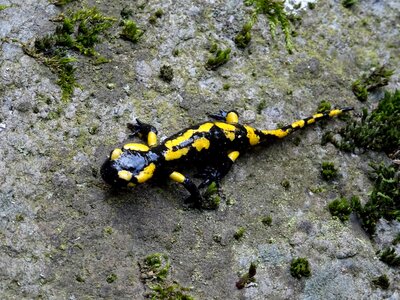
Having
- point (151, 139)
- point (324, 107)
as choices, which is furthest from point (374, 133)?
point (151, 139)

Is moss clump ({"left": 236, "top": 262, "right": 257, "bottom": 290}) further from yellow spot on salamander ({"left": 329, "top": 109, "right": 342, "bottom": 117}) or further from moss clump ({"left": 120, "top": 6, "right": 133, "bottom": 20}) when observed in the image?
moss clump ({"left": 120, "top": 6, "right": 133, "bottom": 20})

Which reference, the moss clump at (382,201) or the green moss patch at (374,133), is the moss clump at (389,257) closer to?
the moss clump at (382,201)

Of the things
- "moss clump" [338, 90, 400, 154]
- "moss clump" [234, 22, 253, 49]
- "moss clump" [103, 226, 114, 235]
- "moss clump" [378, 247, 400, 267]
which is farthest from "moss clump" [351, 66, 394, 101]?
"moss clump" [103, 226, 114, 235]

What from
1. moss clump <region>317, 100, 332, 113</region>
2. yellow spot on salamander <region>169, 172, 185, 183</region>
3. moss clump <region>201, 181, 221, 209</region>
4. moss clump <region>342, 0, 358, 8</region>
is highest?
moss clump <region>342, 0, 358, 8</region>

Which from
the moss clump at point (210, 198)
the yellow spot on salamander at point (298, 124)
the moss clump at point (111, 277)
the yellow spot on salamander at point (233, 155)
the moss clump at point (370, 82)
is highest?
the moss clump at point (370, 82)

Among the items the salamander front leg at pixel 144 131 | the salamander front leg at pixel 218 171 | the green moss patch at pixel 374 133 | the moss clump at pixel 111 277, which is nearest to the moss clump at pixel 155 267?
the moss clump at pixel 111 277

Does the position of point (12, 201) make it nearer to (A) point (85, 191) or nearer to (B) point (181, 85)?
(A) point (85, 191)
